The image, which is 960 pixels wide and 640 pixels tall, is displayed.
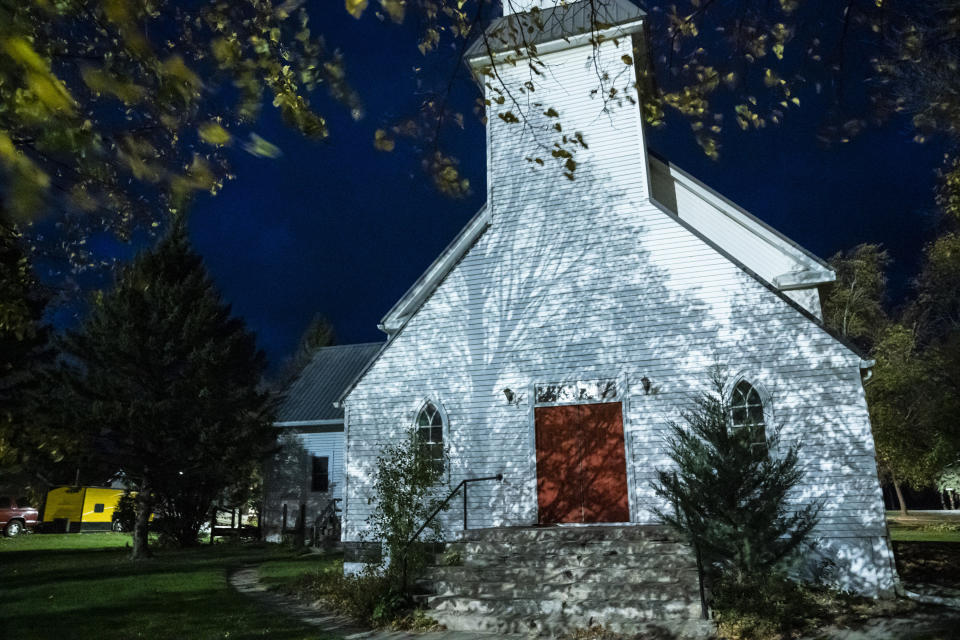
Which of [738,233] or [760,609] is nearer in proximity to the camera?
[760,609]

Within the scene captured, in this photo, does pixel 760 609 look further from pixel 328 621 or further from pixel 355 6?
pixel 355 6

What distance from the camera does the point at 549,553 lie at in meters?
10.1

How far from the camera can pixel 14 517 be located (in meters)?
29.0

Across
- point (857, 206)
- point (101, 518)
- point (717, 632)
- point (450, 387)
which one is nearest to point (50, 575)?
point (450, 387)

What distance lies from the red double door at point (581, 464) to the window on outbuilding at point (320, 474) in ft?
44.4

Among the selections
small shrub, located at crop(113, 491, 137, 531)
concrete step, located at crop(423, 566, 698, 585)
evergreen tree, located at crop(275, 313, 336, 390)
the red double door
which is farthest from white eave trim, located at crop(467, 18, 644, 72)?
evergreen tree, located at crop(275, 313, 336, 390)

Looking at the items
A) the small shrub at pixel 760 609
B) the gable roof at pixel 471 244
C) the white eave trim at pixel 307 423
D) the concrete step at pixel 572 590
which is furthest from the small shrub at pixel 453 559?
the white eave trim at pixel 307 423

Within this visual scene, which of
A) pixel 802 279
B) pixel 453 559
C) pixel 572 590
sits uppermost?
pixel 802 279

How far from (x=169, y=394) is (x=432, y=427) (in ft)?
38.0

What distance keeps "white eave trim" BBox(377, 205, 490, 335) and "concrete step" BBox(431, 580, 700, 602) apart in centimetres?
629

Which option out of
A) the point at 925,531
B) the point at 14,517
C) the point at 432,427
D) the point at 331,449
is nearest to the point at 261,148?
the point at 432,427

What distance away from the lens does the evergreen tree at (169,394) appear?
64.7ft

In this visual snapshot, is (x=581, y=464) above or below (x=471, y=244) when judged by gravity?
below

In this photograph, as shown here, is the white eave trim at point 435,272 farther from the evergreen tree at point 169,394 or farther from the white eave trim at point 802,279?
the evergreen tree at point 169,394
